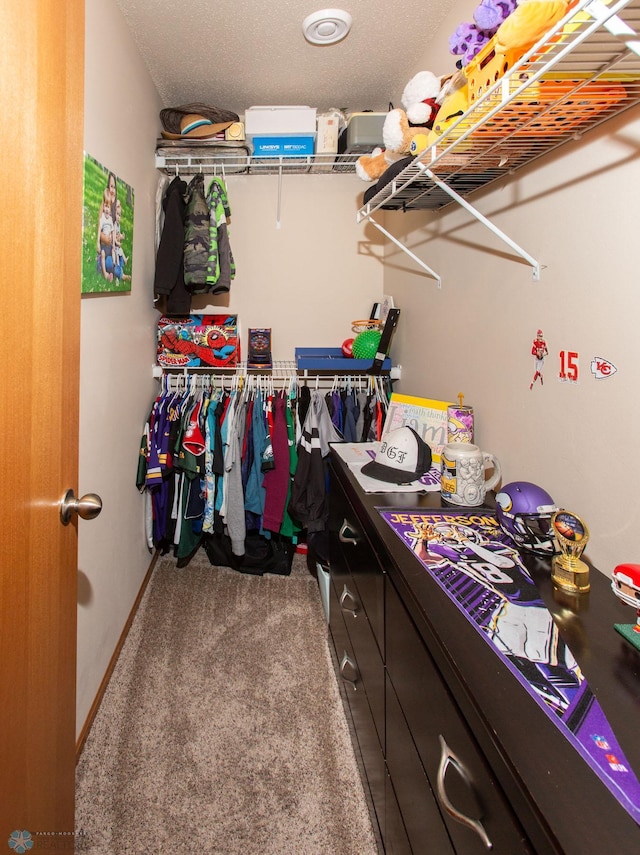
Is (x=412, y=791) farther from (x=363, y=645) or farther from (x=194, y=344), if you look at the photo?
(x=194, y=344)

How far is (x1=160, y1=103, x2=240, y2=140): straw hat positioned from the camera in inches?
93.1

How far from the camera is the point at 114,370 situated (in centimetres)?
191

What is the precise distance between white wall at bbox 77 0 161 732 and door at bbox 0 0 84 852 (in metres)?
0.80

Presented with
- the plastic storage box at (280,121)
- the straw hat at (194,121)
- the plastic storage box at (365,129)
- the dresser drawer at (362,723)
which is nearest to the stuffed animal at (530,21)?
the dresser drawer at (362,723)

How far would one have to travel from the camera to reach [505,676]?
2.13 feet

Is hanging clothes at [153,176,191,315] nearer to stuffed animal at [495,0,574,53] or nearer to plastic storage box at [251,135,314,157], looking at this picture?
plastic storage box at [251,135,314,157]

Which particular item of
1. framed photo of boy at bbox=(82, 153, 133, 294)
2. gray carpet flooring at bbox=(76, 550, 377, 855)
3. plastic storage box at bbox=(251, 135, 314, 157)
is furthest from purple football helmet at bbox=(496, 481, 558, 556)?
plastic storage box at bbox=(251, 135, 314, 157)

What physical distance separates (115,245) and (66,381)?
1216 millimetres

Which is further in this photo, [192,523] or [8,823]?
[192,523]

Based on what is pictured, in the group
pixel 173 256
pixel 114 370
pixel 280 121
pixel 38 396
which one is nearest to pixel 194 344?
pixel 173 256

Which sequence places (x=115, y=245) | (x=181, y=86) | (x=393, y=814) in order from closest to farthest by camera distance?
(x=393, y=814)
(x=115, y=245)
(x=181, y=86)

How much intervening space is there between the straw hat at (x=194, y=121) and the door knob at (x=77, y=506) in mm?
2244

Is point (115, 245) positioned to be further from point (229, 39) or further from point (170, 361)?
point (229, 39)

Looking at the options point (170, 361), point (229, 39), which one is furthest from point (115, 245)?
point (229, 39)
